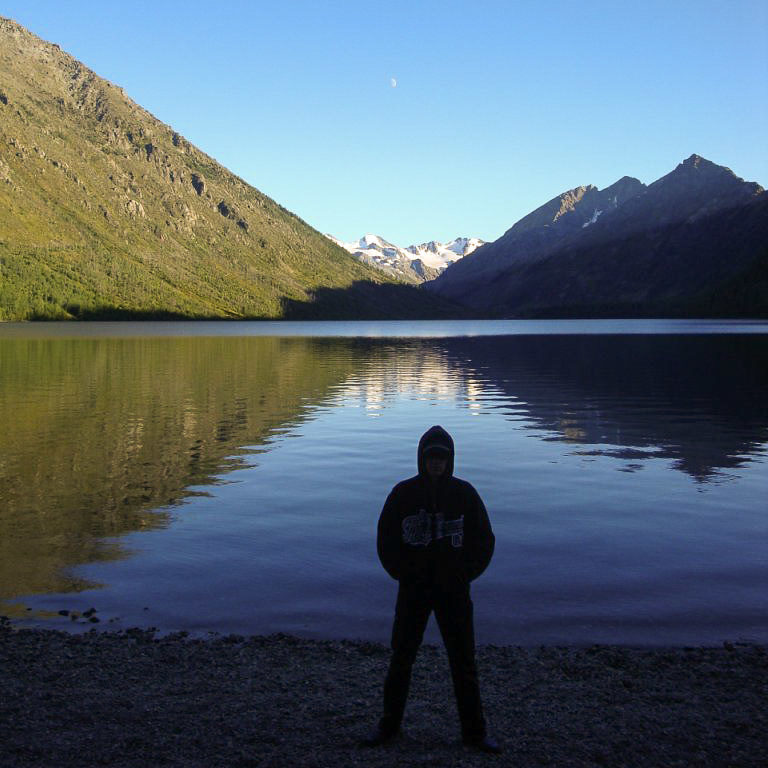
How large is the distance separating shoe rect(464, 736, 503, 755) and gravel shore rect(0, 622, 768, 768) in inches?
4.0

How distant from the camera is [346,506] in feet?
80.6

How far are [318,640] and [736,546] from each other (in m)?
11.8

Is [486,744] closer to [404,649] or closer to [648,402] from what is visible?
[404,649]

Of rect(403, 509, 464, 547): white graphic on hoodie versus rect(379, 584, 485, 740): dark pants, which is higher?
rect(403, 509, 464, 547): white graphic on hoodie

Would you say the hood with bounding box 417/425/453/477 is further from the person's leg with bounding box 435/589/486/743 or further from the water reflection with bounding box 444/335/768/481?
the water reflection with bounding box 444/335/768/481

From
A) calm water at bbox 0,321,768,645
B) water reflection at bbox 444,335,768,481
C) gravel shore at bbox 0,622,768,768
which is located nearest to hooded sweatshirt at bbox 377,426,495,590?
gravel shore at bbox 0,622,768,768

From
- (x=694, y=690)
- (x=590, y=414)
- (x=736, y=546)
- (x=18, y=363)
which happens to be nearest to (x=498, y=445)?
(x=590, y=414)

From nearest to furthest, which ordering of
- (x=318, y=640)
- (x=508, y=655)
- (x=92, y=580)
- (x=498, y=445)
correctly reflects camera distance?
(x=508, y=655)
(x=318, y=640)
(x=92, y=580)
(x=498, y=445)

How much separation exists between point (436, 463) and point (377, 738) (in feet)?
11.3

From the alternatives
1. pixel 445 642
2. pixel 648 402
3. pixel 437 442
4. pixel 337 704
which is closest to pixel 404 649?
pixel 445 642

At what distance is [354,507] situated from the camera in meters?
24.4

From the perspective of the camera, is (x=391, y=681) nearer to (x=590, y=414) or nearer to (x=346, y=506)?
(x=346, y=506)

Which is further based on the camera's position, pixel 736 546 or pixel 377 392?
pixel 377 392

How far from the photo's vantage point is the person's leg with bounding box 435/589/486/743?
9883 mm
